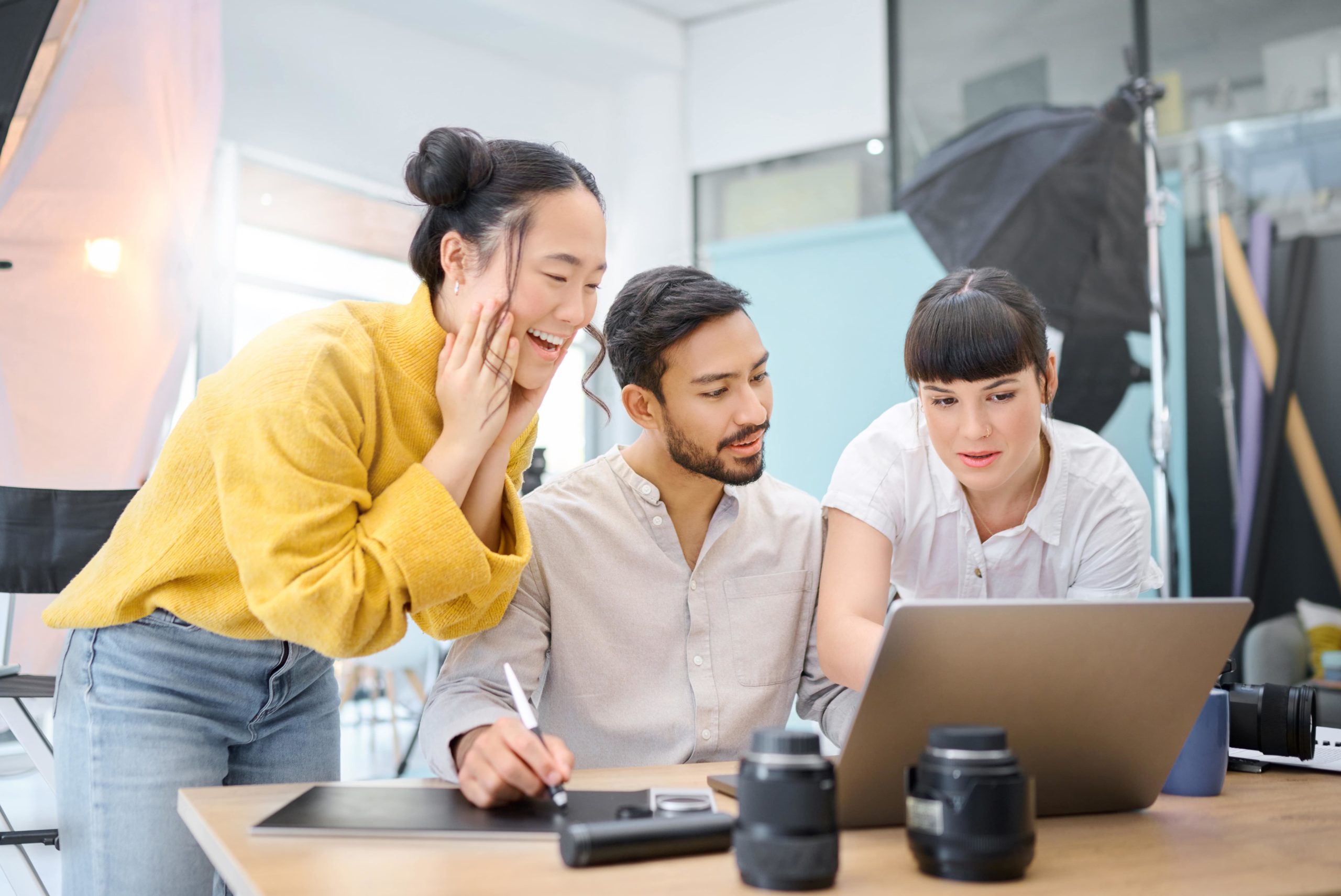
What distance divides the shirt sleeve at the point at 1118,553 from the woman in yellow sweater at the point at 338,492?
2.68 ft

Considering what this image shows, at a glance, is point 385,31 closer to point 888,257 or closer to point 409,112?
point 409,112

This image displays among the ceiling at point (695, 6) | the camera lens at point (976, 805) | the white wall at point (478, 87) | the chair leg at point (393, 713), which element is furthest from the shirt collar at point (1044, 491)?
the ceiling at point (695, 6)

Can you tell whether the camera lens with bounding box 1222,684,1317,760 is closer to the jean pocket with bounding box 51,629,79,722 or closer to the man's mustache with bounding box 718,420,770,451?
the man's mustache with bounding box 718,420,770,451

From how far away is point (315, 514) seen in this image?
1038 mm

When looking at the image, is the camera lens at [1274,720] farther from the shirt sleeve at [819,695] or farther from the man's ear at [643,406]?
the man's ear at [643,406]

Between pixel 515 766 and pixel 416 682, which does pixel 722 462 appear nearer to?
pixel 515 766

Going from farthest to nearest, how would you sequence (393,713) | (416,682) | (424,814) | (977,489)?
(416,682) → (393,713) → (977,489) → (424,814)

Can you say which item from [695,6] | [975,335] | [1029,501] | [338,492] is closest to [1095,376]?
[1029,501]

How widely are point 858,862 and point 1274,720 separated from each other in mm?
725

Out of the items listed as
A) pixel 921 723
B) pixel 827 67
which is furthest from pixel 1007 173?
pixel 921 723

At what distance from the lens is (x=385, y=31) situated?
14.9 feet

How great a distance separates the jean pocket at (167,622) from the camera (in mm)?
1263

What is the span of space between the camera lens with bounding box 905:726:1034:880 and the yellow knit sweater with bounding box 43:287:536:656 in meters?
0.55

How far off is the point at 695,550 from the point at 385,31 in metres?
3.70
